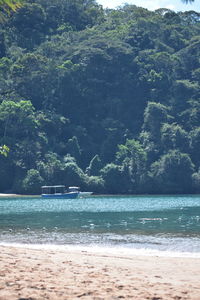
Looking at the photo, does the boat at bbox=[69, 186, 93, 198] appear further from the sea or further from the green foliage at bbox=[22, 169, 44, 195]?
the sea

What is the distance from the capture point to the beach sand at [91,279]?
31.7 ft

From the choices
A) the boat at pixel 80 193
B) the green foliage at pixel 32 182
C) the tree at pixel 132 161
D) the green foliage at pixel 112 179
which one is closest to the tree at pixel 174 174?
the tree at pixel 132 161

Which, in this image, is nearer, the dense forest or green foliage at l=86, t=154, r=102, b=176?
the dense forest

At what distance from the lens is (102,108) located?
102m

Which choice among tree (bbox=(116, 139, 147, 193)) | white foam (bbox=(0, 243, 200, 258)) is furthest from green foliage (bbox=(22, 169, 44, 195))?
white foam (bbox=(0, 243, 200, 258))

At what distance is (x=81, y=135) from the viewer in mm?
97688

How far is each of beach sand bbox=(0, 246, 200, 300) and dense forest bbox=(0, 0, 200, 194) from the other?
239 ft

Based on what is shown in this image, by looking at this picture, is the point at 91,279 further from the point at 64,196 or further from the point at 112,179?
the point at 112,179

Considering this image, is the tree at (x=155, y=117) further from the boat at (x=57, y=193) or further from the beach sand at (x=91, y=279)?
the beach sand at (x=91, y=279)

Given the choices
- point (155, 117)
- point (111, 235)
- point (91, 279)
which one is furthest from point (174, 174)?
point (91, 279)

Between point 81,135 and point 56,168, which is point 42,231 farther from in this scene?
point 81,135

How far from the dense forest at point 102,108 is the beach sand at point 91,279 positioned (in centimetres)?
7299

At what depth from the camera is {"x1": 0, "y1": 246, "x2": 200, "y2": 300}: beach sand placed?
31.7ft

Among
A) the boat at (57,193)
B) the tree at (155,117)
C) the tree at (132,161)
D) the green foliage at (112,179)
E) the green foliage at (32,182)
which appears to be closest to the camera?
the boat at (57,193)
